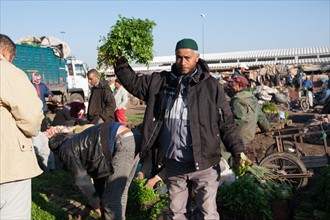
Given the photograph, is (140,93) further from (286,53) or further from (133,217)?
(286,53)

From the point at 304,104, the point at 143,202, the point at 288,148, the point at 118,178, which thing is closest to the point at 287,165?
the point at 288,148

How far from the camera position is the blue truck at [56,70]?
17.4m

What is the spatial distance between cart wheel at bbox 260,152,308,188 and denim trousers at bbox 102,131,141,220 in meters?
2.73

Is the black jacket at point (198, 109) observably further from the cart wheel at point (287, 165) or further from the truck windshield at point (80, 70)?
the truck windshield at point (80, 70)

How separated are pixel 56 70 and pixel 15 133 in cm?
1725

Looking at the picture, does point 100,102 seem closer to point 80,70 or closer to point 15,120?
point 15,120

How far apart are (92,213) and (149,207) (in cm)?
82

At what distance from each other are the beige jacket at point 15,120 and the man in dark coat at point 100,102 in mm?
4038

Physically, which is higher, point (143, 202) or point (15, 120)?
point (15, 120)

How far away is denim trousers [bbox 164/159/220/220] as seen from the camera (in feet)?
11.0

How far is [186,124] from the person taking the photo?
3264mm

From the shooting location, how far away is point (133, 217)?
4.93 m

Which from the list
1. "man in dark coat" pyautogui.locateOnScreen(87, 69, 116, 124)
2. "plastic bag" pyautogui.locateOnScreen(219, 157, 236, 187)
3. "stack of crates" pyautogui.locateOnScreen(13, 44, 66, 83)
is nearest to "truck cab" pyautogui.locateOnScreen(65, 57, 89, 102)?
"stack of crates" pyautogui.locateOnScreen(13, 44, 66, 83)

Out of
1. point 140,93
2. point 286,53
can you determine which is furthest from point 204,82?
point 286,53
